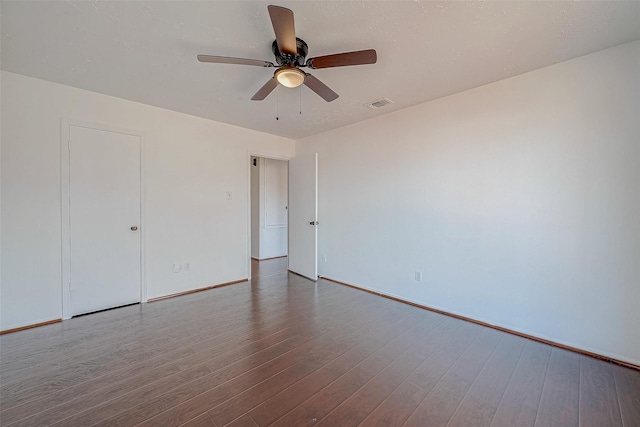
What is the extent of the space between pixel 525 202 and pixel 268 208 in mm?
4748

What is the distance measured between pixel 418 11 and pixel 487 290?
2561 mm

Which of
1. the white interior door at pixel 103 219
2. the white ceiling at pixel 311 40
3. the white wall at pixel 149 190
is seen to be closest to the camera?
the white ceiling at pixel 311 40

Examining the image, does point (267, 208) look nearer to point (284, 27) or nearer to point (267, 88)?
point (267, 88)

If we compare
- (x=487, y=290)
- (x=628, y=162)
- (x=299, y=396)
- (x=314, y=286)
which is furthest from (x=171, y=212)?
(x=628, y=162)

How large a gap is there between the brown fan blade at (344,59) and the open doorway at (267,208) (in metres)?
4.27

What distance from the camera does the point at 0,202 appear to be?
7.92ft

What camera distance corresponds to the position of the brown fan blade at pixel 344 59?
1707 millimetres

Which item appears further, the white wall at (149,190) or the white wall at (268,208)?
the white wall at (268,208)

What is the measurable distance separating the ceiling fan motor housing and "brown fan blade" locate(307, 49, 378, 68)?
0.12 m

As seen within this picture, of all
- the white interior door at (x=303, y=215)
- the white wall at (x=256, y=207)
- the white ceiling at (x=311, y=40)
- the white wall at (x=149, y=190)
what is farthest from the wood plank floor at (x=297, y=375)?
the white wall at (x=256, y=207)

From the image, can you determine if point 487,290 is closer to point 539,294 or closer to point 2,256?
point 539,294

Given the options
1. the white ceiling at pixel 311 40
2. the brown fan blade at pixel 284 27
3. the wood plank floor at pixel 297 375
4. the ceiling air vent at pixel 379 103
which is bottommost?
the wood plank floor at pixel 297 375

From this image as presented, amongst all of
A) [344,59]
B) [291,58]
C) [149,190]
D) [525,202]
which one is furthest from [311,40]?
[149,190]

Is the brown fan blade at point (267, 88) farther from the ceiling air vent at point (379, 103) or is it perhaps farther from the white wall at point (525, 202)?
the white wall at point (525, 202)
